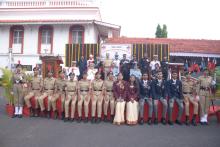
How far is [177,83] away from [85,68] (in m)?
5.54

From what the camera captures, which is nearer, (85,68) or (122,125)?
(122,125)

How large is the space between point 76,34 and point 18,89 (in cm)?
1260

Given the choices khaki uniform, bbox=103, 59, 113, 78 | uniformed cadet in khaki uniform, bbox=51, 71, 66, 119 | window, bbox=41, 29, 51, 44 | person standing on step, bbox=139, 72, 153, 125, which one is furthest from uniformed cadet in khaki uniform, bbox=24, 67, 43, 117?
window, bbox=41, 29, 51, 44

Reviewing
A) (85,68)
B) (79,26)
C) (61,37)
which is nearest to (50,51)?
(61,37)

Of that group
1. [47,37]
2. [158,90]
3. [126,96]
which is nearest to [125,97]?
[126,96]

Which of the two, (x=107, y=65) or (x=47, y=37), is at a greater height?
(x=47, y=37)

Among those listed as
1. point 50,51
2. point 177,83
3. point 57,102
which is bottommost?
point 57,102

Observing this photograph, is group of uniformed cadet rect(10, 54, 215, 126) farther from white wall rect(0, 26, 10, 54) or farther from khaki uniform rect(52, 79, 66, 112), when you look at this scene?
white wall rect(0, 26, 10, 54)

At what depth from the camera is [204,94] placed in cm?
1045

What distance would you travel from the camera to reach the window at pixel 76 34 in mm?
23109

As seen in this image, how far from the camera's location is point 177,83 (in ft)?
33.9

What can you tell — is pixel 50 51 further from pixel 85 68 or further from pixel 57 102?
pixel 57 102

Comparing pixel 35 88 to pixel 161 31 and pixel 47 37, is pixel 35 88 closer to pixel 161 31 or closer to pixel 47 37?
pixel 47 37

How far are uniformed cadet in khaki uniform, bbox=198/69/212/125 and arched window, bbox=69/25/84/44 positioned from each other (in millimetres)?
13829
